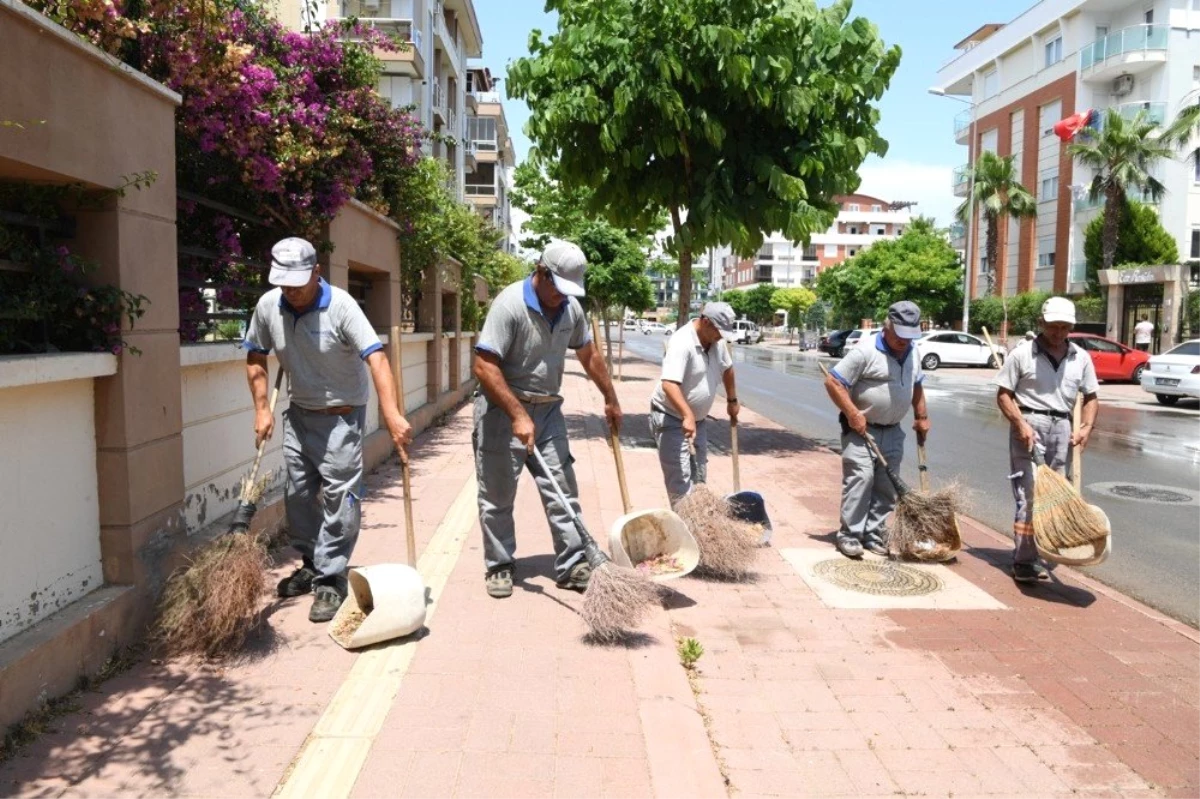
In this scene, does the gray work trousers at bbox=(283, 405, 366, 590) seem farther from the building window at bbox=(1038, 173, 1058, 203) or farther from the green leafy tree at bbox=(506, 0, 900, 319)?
the building window at bbox=(1038, 173, 1058, 203)

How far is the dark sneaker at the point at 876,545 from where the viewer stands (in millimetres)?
6457

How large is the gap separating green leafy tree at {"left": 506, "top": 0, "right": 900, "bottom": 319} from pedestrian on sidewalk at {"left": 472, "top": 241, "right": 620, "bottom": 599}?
16.4 feet

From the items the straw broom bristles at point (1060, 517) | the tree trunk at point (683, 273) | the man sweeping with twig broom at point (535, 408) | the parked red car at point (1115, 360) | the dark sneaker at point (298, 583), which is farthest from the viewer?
the parked red car at point (1115, 360)

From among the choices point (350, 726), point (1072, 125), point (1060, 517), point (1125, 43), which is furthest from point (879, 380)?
point (1125, 43)

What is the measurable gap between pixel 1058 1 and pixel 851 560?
140 feet

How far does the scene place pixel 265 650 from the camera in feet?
14.3

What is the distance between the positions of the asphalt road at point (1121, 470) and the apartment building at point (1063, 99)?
798 inches

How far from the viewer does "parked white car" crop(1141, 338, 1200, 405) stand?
61.8 feet

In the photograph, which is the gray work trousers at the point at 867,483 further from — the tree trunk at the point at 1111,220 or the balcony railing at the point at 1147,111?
the balcony railing at the point at 1147,111

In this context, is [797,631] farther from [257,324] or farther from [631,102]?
[631,102]

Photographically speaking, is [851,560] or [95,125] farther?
[851,560]

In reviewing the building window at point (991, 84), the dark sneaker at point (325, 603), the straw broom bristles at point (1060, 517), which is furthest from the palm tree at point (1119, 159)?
the dark sneaker at point (325, 603)

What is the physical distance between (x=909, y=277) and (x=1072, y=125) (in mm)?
10958

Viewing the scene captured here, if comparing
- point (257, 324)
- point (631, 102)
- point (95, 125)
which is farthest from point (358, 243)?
point (95, 125)
